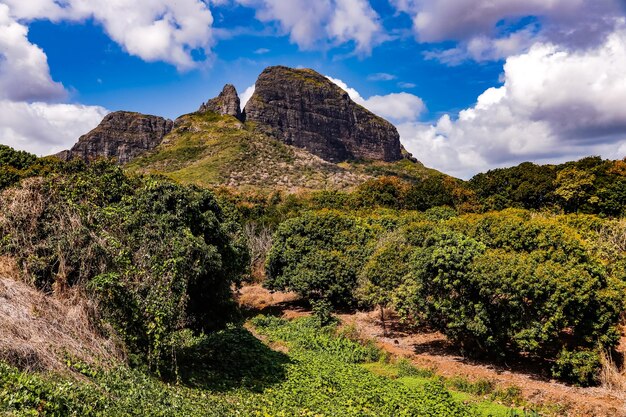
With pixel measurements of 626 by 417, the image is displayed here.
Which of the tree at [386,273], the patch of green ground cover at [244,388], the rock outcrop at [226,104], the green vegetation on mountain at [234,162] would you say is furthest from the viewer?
the rock outcrop at [226,104]

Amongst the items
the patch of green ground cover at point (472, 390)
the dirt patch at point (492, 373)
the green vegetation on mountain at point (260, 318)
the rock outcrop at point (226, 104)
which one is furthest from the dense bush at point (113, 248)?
the rock outcrop at point (226, 104)

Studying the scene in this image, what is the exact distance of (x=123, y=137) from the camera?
130 metres

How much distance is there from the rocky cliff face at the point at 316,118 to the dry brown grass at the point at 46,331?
429ft

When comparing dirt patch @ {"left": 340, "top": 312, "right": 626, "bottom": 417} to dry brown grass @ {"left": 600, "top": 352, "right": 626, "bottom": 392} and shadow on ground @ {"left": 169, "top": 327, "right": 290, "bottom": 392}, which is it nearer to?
dry brown grass @ {"left": 600, "top": 352, "right": 626, "bottom": 392}

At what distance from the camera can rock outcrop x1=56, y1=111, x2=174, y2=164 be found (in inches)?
5017

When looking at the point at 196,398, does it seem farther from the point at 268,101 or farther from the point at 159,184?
the point at 268,101

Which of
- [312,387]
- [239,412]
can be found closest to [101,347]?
[239,412]

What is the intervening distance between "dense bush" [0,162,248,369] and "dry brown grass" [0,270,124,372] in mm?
453

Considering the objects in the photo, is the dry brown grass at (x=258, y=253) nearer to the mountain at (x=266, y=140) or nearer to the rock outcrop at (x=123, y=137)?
the mountain at (x=266, y=140)

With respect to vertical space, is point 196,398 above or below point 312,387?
above

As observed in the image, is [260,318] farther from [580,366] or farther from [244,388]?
[580,366]

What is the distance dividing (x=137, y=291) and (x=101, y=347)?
1.72 meters

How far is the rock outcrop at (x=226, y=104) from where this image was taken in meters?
133

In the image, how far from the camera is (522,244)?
848 inches
